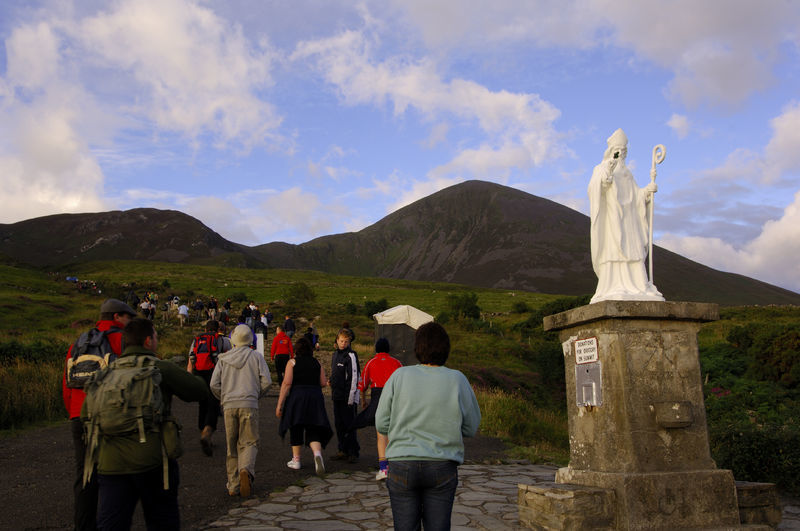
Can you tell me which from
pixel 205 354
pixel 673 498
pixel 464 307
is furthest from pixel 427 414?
pixel 464 307

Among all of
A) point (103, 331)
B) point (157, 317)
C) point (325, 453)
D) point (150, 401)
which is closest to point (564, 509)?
point (150, 401)

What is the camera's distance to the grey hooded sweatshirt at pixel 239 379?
22.8 ft

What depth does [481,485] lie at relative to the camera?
7496mm

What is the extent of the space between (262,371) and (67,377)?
284cm

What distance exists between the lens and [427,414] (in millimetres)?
3494

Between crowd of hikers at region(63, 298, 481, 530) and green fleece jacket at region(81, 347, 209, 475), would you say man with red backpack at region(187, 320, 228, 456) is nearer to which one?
crowd of hikers at region(63, 298, 481, 530)

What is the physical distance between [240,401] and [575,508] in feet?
12.4

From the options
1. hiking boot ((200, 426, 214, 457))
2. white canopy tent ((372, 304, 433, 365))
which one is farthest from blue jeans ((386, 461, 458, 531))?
white canopy tent ((372, 304, 433, 365))

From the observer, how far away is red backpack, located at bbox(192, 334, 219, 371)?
31.3 ft

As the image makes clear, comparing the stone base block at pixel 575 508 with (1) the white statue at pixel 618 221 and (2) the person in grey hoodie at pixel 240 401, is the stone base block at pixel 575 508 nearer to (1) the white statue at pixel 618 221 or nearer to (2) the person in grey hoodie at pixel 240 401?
(1) the white statue at pixel 618 221

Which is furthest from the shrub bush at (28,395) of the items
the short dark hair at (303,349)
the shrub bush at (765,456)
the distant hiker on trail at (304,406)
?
the shrub bush at (765,456)

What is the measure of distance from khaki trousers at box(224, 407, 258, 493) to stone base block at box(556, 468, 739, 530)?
141 inches

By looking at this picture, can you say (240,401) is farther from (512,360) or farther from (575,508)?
(512,360)

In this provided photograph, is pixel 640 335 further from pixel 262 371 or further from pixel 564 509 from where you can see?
pixel 262 371
